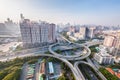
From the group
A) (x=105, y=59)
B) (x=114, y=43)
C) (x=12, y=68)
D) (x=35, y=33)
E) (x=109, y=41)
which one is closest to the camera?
(x=12, y=68)

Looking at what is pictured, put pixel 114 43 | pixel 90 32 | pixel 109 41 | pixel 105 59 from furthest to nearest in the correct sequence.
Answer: pixel 90 32
pixel 109 41
pixel 114 43
pixel 105 59

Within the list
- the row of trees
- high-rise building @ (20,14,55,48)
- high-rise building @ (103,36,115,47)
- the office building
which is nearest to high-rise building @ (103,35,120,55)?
high-rise building @ (103,36,115,47)

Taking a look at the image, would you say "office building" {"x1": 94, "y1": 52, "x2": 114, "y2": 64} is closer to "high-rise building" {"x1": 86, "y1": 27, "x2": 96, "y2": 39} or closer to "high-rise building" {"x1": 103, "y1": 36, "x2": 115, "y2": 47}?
"high-rise building" {"x1": 103, "y1": 36, "x2": 115, "y2": 47}

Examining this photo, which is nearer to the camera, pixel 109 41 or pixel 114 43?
pixel 114 43

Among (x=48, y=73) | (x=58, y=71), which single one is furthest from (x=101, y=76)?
(x=48, y=73)

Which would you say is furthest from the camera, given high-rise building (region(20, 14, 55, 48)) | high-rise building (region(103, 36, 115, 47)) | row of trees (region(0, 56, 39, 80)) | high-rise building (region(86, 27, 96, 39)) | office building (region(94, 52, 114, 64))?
high-rise building (region(86, 27, 96, 39))

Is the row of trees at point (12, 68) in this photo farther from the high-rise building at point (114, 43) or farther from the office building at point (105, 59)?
the high-rise building at point (114, 43)

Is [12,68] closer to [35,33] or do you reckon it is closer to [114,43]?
[35,33]

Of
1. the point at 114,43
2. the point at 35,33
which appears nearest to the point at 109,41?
the point at 114,43
